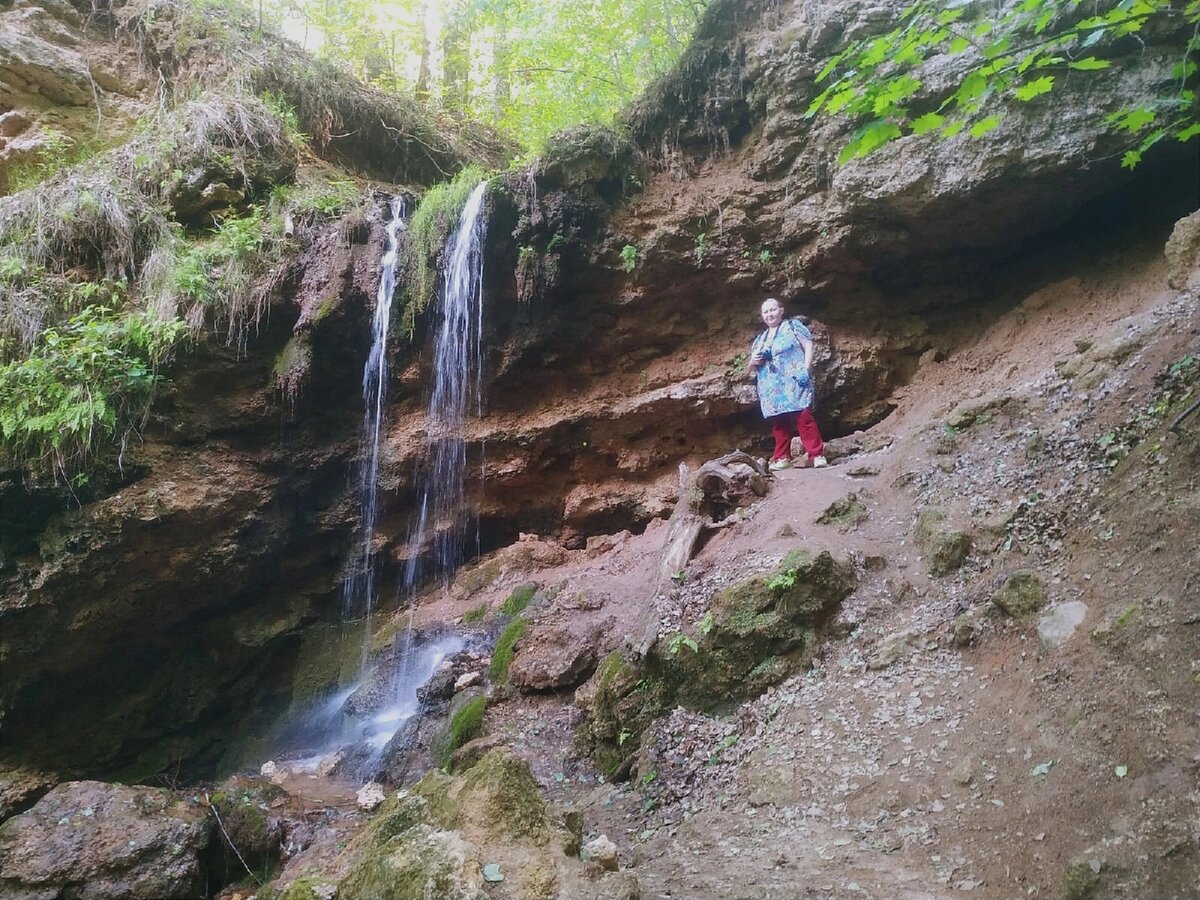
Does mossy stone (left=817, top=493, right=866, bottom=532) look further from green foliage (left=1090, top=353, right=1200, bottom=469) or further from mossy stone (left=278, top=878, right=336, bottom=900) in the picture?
mossy stone (left=278, top=878, right=336, bottom=900)

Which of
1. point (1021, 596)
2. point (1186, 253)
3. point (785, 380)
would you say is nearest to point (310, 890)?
point (1021, 596)

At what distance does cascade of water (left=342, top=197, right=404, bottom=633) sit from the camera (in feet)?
30.4

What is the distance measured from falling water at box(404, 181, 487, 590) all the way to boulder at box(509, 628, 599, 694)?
3730 mm

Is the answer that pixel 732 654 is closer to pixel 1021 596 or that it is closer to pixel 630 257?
pixel 1021 596

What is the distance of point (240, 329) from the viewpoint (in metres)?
8.96

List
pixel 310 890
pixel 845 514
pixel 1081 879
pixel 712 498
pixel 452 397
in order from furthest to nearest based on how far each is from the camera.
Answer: pixel 452 397 → pixel 712 498 → pixel 845 514 → pixel 310 890 → pixel 1081 879

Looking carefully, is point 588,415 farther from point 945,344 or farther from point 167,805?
point 167,805

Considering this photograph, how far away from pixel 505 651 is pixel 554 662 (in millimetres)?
884

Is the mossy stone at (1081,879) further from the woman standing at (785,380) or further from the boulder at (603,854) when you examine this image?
the woman standing at (785,380)

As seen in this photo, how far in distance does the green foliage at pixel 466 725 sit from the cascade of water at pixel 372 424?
400 centimetres

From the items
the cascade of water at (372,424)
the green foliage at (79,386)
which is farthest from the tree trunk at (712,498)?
the green foliage at (79,386)

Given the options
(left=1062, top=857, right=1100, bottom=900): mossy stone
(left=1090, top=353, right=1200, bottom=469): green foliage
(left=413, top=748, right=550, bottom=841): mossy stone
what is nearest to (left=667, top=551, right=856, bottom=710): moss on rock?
(left=1090, top=353, right=1200, bottom=469): green foliage

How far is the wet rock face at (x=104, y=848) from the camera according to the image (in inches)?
205

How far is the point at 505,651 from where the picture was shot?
7066 mm
